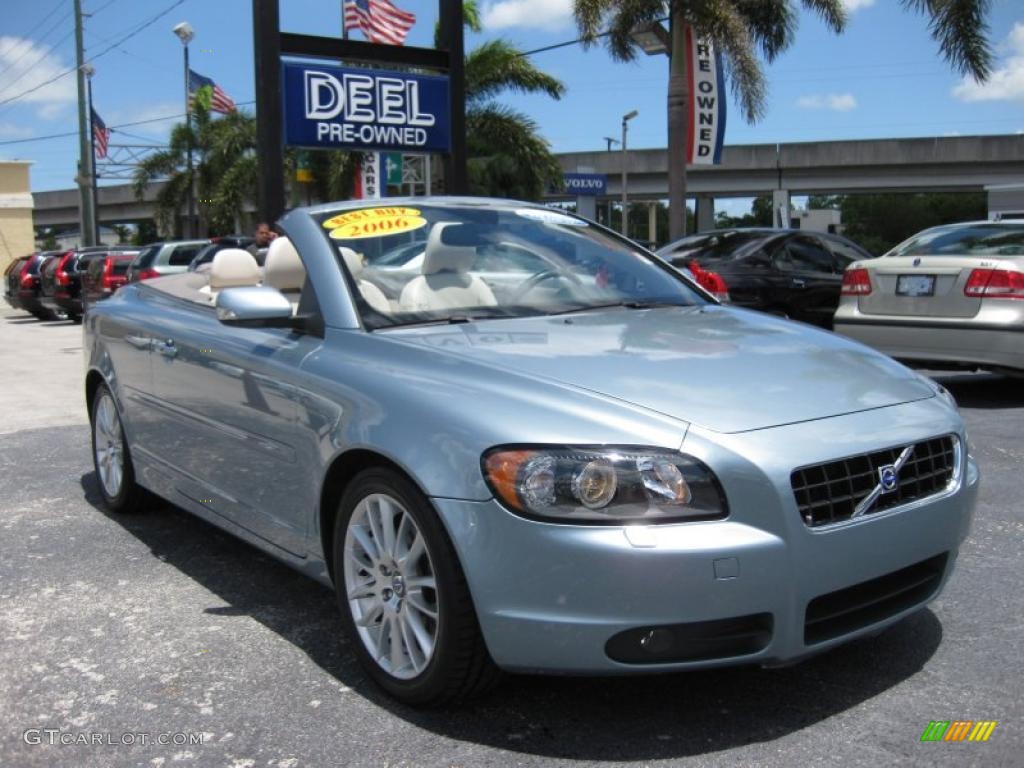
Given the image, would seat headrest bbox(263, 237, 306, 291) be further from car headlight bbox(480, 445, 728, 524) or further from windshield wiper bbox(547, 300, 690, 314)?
car headlight bbox(480, 445, 728, 524)

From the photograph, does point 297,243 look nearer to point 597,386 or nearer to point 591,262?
point 591,262

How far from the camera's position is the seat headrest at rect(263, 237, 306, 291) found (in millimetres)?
4238

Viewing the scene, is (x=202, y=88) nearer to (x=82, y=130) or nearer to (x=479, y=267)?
(x=82, y=130)

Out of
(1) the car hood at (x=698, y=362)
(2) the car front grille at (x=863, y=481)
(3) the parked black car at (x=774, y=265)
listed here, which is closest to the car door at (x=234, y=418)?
(1) the car hood at (x=698, y=362)

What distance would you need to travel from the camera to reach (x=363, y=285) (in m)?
3.69

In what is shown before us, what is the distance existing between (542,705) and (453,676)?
0.33 metres

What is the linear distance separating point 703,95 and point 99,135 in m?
26.1

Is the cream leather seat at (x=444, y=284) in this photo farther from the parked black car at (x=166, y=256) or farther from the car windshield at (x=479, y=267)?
the parked black car at (x=166, y=256)

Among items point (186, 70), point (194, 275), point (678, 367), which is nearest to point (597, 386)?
point (678, 367)

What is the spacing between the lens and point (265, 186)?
11258 millimetres

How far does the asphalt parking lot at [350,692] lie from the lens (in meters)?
2.75

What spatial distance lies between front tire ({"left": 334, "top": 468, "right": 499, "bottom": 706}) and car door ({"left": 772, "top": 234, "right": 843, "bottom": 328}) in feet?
29.1

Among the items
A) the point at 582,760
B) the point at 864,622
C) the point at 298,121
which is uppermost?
the point at 298,121

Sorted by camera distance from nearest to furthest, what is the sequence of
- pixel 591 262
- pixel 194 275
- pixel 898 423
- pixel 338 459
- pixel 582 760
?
pixel 582 760 < pixel 898 423 < pixel 338 459 < pixel 591 262 < pixel 194 275
